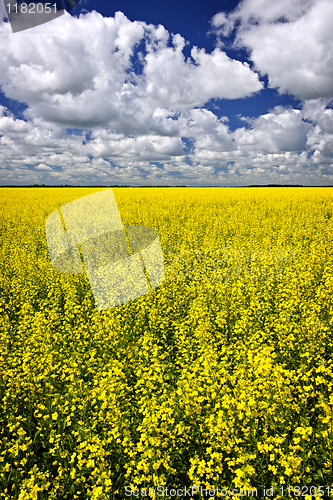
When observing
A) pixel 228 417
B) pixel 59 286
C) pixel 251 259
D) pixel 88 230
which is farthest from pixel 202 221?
pixel 228 417

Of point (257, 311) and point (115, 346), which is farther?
point (257, 311)

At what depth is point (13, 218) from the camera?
53.0 feet

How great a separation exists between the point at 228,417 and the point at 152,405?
81 cm

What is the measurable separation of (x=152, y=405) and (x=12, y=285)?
5.23m

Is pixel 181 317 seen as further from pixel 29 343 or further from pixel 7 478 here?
pixel 7 478

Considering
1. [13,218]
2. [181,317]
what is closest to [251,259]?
[181,317]

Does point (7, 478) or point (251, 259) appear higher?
point (251, 259)

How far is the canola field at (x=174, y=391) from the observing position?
2305 mm

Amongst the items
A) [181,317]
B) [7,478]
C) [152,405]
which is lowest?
[7,478]

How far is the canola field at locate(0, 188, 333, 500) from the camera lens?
2305 mm

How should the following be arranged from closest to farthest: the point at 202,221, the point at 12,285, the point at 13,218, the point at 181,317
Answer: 1. the point at 181,317
2. the point at 12,285
3. the point at 202,221
4. the point at 13,218

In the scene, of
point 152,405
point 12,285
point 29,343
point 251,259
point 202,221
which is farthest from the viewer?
point 202,221

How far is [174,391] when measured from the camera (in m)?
3.11

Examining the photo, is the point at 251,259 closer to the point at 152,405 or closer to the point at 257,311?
the point at 257,311
